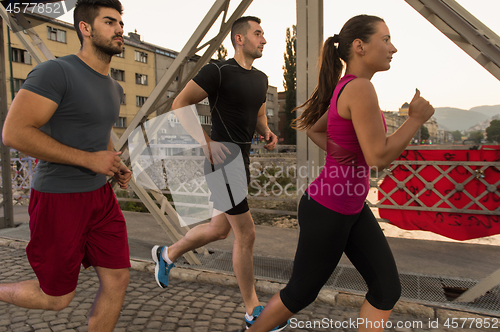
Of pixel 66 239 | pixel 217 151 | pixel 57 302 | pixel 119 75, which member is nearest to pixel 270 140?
pixel 217 151

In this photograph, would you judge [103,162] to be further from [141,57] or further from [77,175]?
[141,57]

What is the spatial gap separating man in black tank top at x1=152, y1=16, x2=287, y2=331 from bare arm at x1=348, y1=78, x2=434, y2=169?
4.29 ft

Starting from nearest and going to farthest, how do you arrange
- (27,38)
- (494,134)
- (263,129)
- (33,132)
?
1. (33,132)
2. (263,129)
3. (27,38)
4. (494,134)

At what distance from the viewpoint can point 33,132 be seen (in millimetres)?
1841

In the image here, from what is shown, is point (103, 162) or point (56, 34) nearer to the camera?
point (103, 162)

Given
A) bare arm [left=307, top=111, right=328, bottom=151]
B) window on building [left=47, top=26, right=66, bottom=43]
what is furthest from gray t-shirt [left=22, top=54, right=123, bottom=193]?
window on building [left=47, top=26, right=66, bottom=43]

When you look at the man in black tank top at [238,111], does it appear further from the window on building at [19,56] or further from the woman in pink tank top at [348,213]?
the window on building at [19,56]

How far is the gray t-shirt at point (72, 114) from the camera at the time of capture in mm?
1914

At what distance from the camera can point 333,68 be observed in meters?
2.11

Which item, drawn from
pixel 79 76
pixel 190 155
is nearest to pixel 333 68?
pixel 79 76

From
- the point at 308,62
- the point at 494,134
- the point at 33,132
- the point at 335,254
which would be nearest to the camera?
the point at 33,132

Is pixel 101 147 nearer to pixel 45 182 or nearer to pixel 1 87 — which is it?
pixel 45 182

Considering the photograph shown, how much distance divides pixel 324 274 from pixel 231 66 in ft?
5.65

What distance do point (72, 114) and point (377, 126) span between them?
62.4 inches
